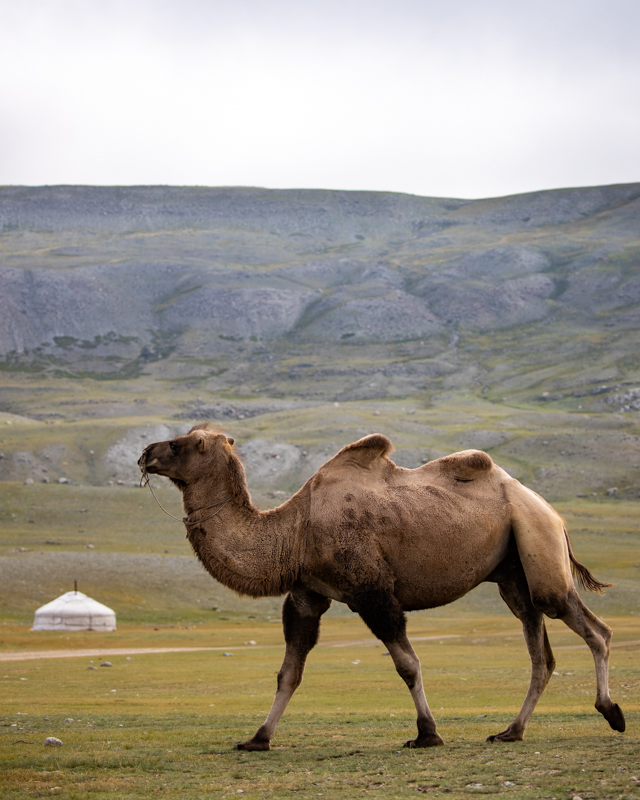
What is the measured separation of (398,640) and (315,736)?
2.29m

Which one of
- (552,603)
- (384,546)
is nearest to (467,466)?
(384,546)

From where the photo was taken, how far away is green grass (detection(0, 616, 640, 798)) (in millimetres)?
8070

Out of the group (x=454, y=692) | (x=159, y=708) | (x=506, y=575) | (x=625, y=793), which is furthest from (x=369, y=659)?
(x=625, y=793)

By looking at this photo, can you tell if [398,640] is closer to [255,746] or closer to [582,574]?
[255,746]

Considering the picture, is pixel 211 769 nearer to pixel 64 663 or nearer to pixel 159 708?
pixel 159 708

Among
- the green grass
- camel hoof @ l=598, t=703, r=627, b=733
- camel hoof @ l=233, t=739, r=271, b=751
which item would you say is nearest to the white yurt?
the green grass

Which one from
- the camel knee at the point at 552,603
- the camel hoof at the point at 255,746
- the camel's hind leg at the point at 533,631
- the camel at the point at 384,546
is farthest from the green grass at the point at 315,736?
the camel knee at the point at 552,603

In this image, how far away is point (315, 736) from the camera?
11.6 meters

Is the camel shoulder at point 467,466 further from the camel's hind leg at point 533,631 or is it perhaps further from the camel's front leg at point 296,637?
the camel's front leg at point 296,637

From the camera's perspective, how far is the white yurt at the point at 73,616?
171ft

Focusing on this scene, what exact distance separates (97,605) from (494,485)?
4631cm

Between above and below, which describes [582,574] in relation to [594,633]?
above

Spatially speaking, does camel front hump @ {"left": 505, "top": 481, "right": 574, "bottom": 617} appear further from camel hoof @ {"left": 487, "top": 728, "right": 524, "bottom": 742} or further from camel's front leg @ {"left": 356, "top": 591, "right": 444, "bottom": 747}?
camel's front leg @ {"left": 356, "top": 591, "right": 444, "bottom": 747}

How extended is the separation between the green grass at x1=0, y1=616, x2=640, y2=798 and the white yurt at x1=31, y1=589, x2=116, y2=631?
2438 cm
